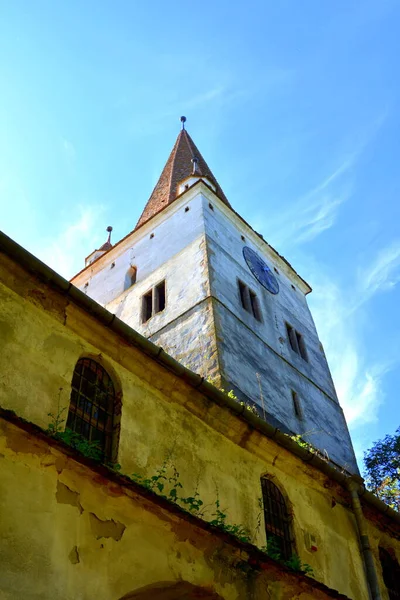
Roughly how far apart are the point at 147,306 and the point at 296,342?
5.50 metres

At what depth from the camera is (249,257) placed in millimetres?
24219


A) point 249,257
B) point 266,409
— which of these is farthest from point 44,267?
point 249,257

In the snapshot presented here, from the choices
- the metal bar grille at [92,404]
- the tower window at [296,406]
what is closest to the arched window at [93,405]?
the metal bar grille at [92,404]

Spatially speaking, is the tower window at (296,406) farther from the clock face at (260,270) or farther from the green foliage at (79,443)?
the green foliage at (79,443)

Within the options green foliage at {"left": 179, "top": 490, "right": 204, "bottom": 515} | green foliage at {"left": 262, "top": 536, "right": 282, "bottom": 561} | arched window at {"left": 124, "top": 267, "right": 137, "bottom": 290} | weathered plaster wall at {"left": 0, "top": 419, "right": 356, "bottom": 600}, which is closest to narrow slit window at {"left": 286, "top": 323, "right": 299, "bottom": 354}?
arched window at {"left": 124, "top": 267, "right": 137, "bottom": 290}

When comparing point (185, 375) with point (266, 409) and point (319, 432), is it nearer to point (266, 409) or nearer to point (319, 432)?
point (266, 409)

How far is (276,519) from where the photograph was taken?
938cm

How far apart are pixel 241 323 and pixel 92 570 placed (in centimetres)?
1397

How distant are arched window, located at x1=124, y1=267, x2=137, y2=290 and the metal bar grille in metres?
15.6

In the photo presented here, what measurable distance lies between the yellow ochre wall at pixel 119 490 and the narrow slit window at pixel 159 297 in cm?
1122

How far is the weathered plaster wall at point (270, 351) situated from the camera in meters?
17.9

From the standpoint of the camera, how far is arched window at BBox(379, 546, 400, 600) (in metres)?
10.7

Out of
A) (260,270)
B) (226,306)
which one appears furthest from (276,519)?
(260,270)

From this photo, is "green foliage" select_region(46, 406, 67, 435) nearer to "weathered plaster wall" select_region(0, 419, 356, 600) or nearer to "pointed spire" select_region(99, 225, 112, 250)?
"weathered plaster wall" select_region(0, 419, 356, 600)
